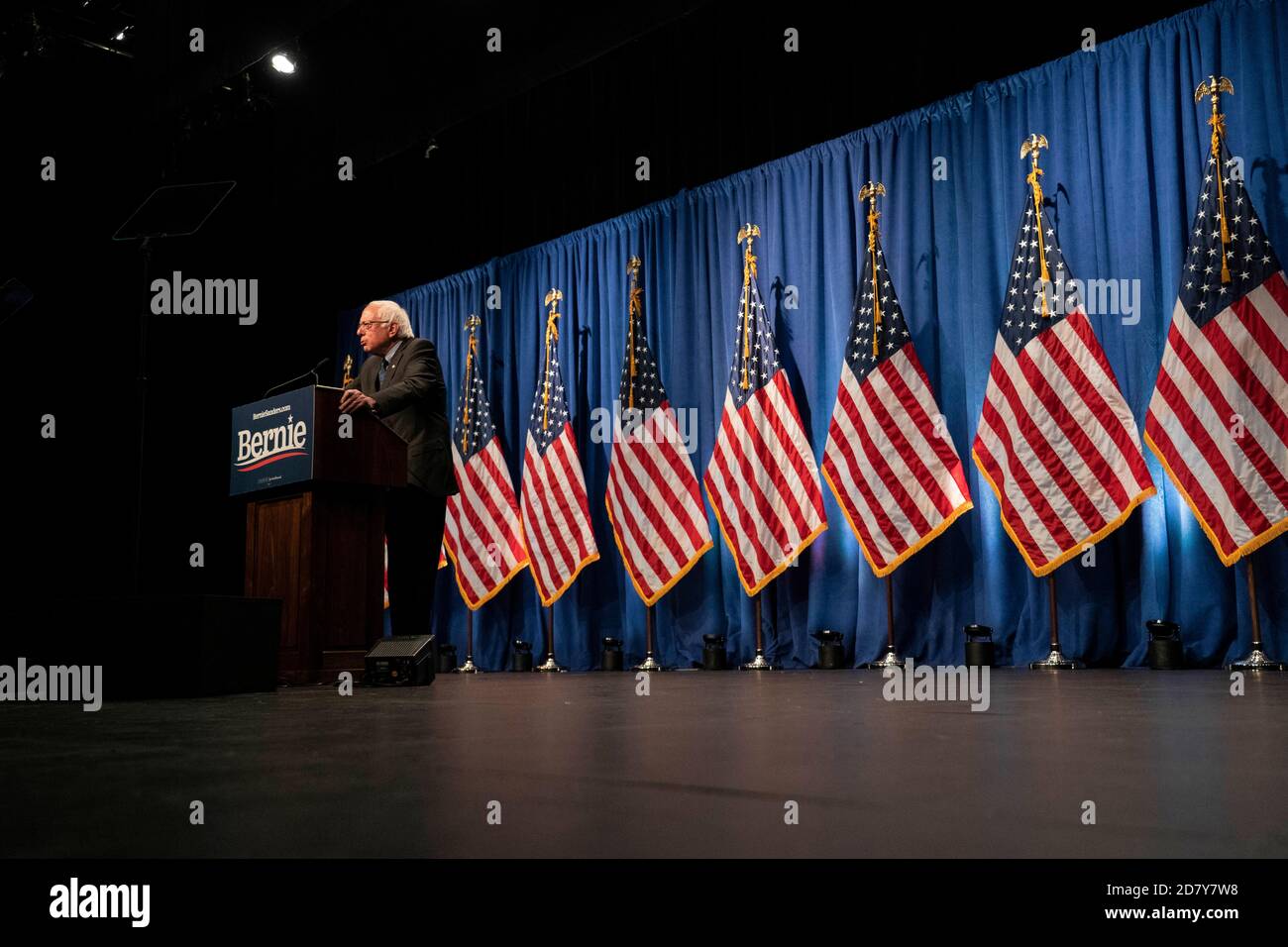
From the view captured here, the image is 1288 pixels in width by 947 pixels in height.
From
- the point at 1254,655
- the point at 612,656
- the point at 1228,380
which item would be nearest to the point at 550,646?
the point at 612,656

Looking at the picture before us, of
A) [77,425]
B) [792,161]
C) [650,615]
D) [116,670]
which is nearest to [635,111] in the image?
[792,161]

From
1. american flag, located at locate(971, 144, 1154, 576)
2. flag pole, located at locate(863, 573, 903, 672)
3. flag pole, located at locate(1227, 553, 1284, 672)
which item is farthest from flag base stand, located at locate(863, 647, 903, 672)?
flag pole, located at locate(1227, 553, 1284, 672)

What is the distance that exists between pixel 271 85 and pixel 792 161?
3.23m

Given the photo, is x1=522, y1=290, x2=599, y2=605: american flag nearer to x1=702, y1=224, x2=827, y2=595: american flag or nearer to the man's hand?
x1=702, y1=224, x2=827, y2=595: american flag

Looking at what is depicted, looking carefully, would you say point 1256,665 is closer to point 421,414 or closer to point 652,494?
point 652,494

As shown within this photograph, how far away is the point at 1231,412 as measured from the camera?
406 centimetres

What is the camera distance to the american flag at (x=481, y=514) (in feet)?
21.7

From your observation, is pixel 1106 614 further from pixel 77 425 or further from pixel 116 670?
pixel 77 425

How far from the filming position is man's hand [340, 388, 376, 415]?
301 cm

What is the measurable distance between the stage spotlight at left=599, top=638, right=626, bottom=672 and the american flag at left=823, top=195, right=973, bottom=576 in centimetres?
160

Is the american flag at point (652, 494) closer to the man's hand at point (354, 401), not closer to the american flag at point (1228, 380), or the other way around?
the american flag at point (1228, 380)

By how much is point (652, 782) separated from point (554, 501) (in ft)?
17.2

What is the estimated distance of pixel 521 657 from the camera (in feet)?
21.1

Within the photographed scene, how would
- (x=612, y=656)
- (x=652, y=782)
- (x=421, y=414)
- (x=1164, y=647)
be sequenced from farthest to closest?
(x=612, y=656) < (x=1164, y=647) < (x=421, y=414) < (x=652, y=782)
